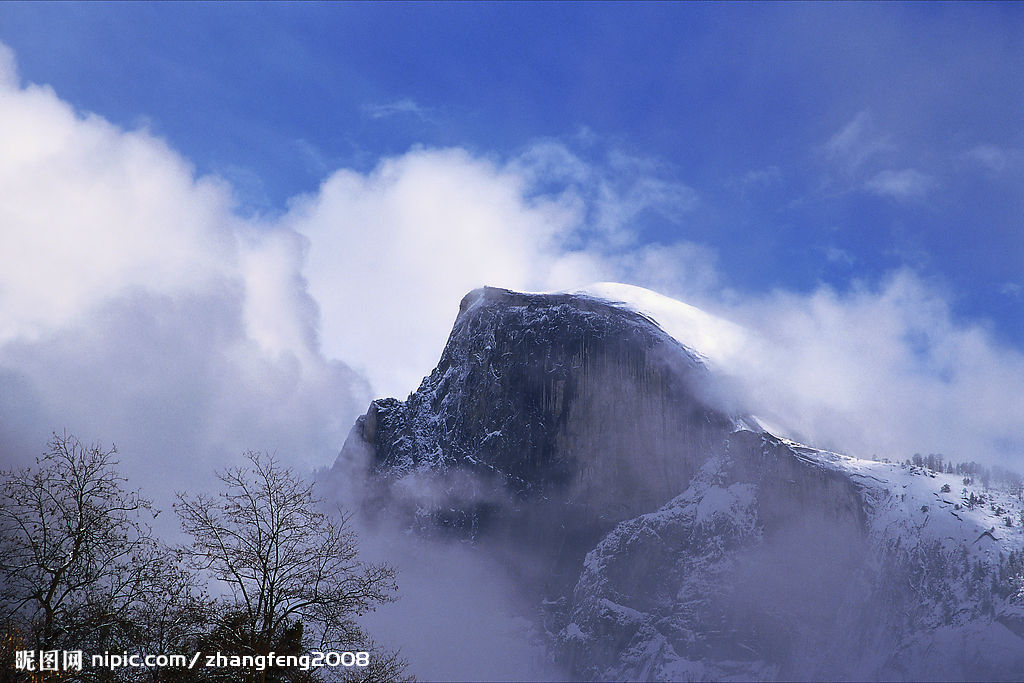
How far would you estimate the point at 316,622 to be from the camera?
24062mm

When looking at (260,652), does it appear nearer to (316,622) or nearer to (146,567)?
(316,622)

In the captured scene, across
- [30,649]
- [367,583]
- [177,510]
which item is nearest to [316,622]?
[367,583]

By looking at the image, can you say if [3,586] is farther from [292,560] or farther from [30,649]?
[292,560]

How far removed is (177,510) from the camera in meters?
22.8

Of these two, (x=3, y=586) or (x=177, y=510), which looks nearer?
(x=177, y=510)

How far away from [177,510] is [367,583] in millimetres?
5080

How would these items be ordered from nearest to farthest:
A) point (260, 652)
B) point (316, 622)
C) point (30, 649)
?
point (260, 652) < point (316, 622) < point (30, 649)

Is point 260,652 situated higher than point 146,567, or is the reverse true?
point 146,567

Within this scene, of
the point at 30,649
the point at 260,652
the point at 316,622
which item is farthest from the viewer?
the point at 30,649

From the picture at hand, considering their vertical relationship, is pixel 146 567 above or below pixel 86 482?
below

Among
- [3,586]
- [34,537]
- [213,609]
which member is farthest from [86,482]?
[213,609]

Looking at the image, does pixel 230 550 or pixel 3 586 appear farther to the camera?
pixel 3 586

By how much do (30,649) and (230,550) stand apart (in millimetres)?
7688

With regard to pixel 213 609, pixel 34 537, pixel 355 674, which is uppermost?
pixel 34 537
